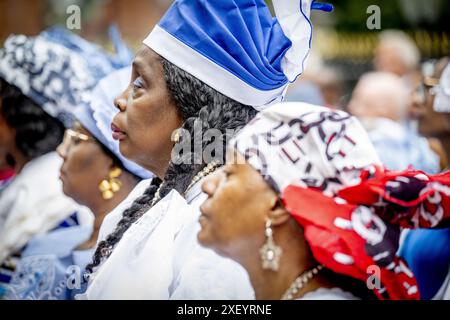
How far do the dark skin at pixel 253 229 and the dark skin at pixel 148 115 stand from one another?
0.63 m

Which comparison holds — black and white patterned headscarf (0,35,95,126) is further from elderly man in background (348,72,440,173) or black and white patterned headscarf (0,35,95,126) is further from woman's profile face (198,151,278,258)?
woman's profile face (198,151,278,258)

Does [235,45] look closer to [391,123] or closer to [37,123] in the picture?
[37,123]

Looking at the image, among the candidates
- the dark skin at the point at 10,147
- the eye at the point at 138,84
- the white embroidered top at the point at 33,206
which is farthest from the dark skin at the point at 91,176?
the eye at the point at 138,84

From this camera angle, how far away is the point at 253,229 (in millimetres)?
2535

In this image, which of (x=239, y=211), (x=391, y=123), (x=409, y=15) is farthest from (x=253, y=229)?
(x=409, y=15)

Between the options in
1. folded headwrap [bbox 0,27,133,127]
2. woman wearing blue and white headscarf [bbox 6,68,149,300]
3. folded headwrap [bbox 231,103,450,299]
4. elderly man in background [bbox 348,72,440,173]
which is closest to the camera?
folded headwrap [bbox 231,103,450,299]

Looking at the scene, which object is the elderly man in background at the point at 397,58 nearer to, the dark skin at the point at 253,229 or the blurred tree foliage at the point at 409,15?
the blurred tree foliage at the point at 409,15

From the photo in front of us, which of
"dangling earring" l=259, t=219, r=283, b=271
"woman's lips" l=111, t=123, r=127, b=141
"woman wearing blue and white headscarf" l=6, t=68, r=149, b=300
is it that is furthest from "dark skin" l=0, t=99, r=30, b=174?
"dangling earring" l=259, t=219, r=283, b=271

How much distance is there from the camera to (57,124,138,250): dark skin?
4117 millimetres

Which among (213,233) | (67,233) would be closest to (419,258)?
(213,233)

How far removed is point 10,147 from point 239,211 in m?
2.68

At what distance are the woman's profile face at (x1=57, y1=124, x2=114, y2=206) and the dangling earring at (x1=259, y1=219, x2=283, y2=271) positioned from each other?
170 centimetres

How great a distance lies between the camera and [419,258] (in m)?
3.54

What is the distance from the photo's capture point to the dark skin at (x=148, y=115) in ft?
10.4
